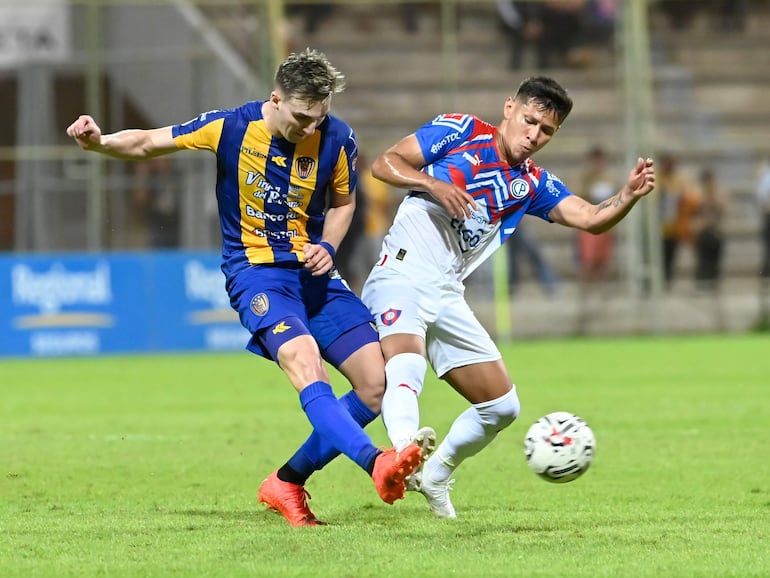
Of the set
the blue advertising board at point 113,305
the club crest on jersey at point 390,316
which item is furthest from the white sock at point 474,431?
the blue advertising board at point 113,305

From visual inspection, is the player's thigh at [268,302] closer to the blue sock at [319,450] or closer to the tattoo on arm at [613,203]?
the blue sock at [319,450]

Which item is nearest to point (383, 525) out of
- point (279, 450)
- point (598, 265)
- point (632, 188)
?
point (632, 188)

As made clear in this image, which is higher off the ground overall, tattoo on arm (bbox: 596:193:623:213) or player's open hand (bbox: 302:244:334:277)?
tattoo on arm (bbox: 596:193:623:213)

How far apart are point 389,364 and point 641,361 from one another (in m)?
10.7

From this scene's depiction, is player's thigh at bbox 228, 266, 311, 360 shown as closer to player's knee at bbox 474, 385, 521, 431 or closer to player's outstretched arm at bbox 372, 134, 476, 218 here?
player's outstretched arm at bbox 372, 134, 476, 218

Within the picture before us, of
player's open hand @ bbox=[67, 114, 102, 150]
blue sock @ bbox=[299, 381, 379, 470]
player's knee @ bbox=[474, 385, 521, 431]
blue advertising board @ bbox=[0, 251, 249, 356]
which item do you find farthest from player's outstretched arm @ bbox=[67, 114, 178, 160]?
blue advertising board @ bbox=[0, 251, 249, 356]

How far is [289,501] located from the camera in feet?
22.4

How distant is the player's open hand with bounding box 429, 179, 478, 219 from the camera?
6.80m

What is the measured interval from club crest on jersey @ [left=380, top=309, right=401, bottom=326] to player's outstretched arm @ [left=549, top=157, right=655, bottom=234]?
1016mm

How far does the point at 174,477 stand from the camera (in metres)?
8.47

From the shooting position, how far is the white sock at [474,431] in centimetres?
707

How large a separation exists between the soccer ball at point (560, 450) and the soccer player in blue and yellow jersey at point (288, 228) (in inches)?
29.4

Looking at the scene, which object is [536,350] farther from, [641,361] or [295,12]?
[295,12]

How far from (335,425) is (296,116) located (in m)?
1.36
